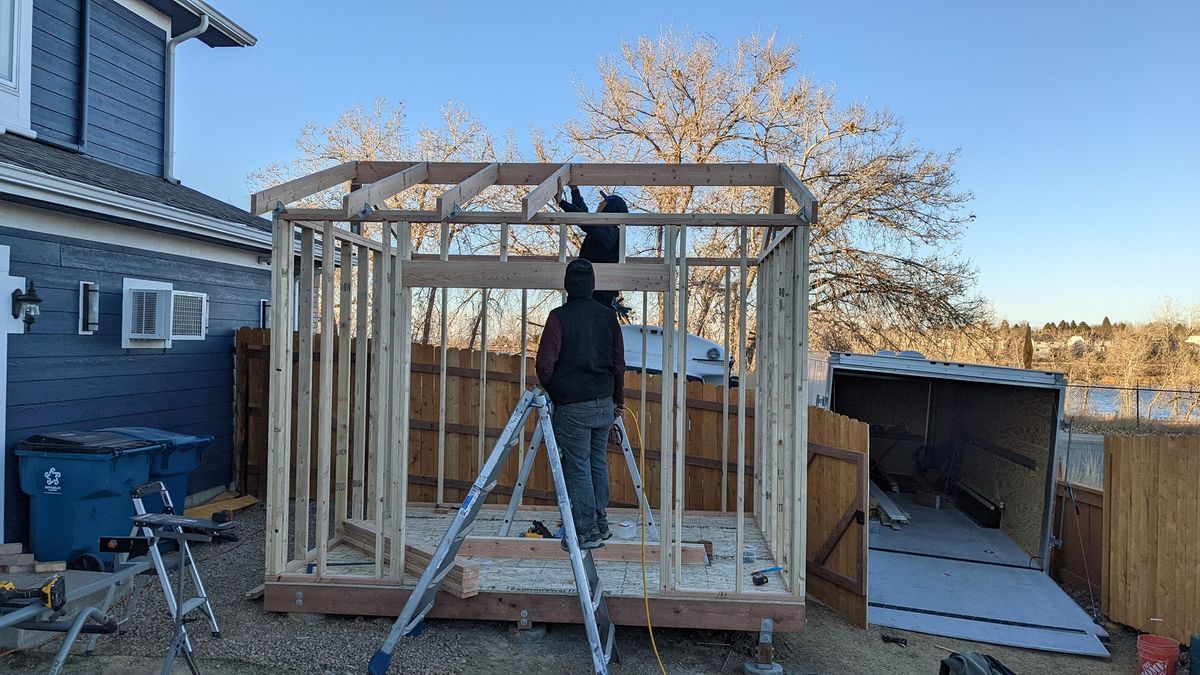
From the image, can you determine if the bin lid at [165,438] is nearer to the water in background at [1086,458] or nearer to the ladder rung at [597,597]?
the ladder rung at [597,597]

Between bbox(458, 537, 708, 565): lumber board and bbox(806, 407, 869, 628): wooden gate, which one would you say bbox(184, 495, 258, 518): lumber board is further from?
bbox(806, 407, 869, 628): wooden gate

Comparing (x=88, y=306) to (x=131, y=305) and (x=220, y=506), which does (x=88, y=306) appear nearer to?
(x=131, y=305)

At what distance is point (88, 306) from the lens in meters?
6.17

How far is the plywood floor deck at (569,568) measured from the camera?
456 centimetres

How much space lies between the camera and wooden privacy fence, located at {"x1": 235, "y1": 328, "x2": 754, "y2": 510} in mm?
7004

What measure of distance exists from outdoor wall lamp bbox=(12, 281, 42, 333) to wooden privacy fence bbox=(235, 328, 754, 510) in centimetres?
186

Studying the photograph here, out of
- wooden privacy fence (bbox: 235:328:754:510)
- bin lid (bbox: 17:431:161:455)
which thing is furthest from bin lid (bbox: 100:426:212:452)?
wooden privacy fence (bbox: 235:328:754:510)

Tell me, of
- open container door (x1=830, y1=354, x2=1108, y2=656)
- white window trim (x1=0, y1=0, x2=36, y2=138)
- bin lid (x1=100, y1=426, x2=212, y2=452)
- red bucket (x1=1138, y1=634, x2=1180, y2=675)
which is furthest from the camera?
white window trim (x1=0, y1=0, x2=36, y2=138)

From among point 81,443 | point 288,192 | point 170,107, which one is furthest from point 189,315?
point 288,192

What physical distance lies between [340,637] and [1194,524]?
593cm

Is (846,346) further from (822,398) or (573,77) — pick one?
(822,398)

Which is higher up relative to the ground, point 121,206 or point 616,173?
point 616,173

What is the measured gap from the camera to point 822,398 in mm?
7414

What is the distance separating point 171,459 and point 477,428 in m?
2.78
